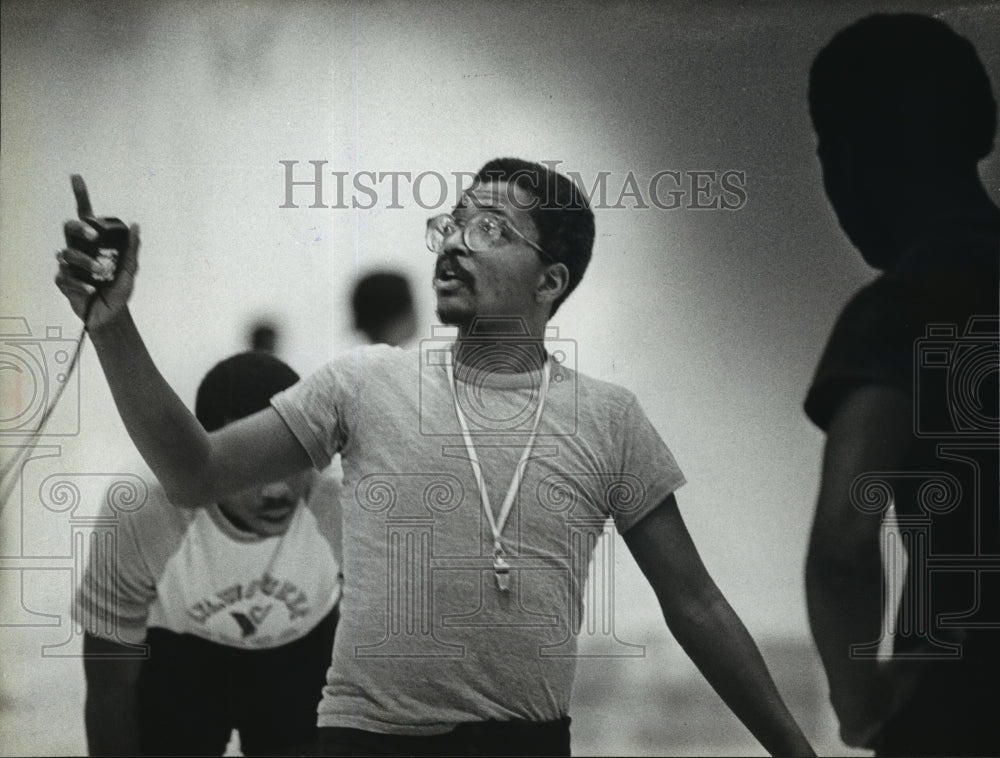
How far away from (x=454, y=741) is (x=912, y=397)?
1.45m

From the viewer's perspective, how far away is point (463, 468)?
3727mm

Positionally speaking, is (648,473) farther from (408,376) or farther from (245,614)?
(245,614)

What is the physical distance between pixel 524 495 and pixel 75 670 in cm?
121

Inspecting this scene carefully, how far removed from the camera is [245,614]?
375 centimetres

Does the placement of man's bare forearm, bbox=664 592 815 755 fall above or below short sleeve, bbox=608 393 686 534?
below

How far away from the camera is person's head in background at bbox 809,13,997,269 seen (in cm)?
385

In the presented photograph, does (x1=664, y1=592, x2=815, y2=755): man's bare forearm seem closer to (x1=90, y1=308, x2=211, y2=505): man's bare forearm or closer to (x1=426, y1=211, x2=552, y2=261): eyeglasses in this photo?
(x1=426, y1=211, x2=552, y2=261): eyeglasses

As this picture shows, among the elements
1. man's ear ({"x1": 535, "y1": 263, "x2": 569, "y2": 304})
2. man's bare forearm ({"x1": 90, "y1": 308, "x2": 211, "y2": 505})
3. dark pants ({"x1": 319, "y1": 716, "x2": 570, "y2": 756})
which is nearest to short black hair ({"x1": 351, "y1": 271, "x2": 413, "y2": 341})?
man's ear ({"x1": 535, "y1": 263, "x2": 569, "y2": 304})

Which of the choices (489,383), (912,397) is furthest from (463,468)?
(912,397)

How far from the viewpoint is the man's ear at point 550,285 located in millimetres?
3764

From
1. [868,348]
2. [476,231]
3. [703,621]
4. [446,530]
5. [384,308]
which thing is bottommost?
[703,621]

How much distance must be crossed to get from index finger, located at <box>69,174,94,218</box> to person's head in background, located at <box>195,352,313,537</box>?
0.51 m

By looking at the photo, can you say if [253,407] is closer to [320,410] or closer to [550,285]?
[320,410]

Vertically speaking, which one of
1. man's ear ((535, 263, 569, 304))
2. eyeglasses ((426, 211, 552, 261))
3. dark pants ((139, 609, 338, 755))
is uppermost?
eyeglasses ((426, 211, 552, 261))
